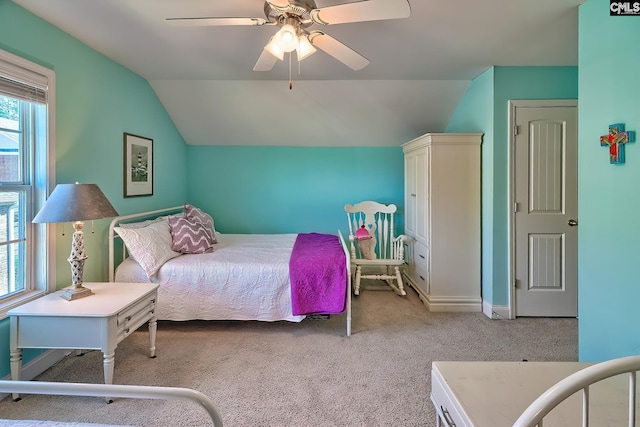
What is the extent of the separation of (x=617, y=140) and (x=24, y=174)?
139 inches

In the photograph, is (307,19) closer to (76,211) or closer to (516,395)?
(76,211)

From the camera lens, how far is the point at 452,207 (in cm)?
333

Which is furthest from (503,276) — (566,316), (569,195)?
(569,195)

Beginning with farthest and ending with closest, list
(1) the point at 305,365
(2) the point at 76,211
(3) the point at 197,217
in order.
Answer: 1. (3) the point at 197,217
2. (1) the point at 305,365
3. (2) the point at 76,211

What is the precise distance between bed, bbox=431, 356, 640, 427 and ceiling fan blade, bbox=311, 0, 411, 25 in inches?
60.9

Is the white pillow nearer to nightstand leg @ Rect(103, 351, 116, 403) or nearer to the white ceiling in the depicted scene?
nightstand leg @ Rect(103, 351, 116, 403)

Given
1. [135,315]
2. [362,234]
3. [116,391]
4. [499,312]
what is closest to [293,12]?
[116,391]

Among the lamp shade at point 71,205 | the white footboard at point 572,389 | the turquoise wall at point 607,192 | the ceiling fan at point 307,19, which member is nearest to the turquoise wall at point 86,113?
the lamp shade at point 71,205

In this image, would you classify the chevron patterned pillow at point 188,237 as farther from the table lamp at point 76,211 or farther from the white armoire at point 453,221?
the white armoire at point 453,221

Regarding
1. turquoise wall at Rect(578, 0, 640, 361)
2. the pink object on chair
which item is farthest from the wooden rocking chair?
turquoise wall at Rect(578, 0, 640, 361)

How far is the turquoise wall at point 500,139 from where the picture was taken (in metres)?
3.05

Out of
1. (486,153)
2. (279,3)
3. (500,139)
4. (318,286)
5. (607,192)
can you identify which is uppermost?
(279,3)

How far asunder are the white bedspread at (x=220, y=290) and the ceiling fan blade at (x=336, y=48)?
1.64 m

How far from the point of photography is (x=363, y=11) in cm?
160
